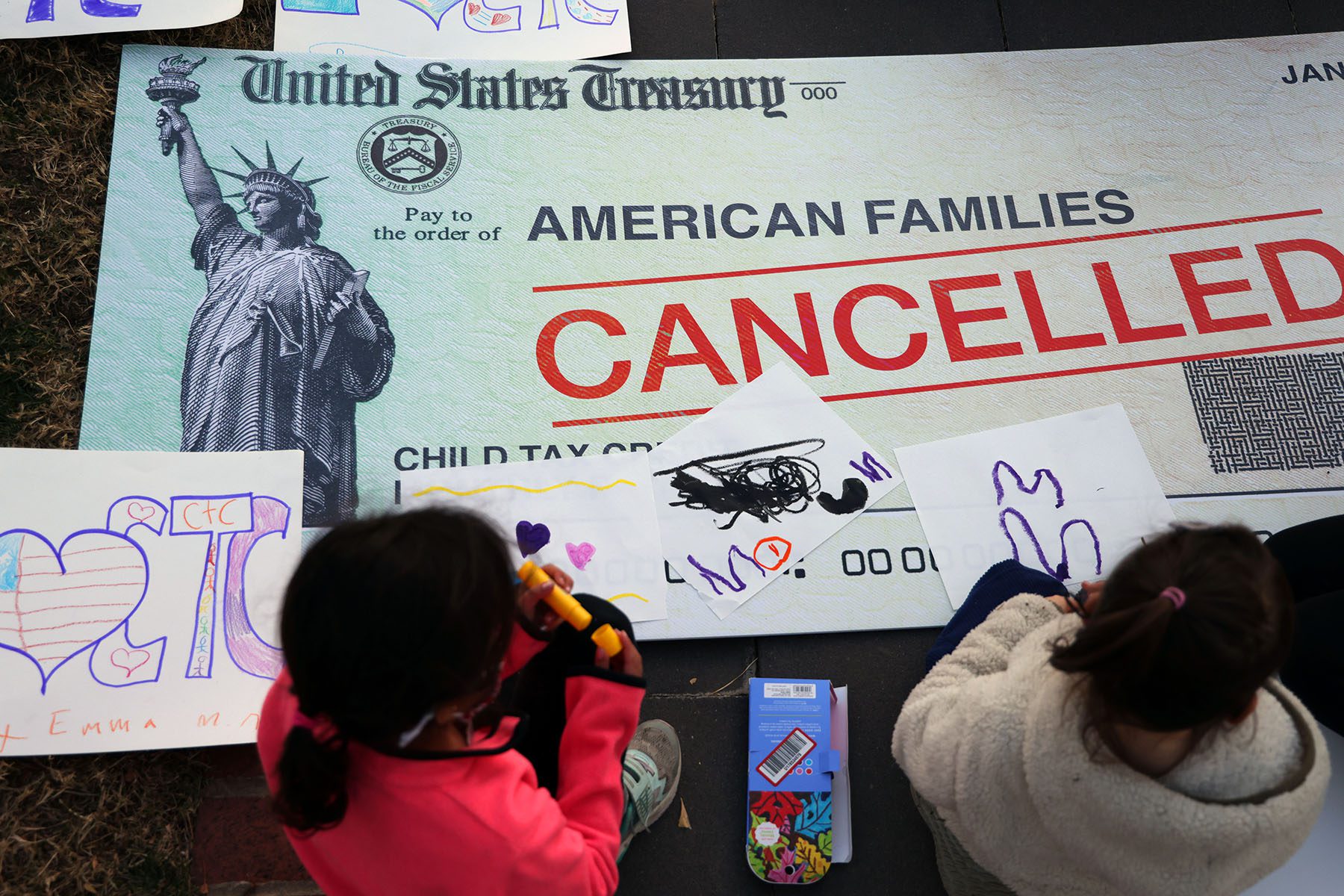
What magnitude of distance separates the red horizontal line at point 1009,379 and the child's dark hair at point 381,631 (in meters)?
0.52

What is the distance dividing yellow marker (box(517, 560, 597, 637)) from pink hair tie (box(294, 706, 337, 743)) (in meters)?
0.22

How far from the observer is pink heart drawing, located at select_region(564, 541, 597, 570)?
42.4 inches

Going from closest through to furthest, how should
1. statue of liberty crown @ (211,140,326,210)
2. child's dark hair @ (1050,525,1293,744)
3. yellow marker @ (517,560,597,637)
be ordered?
child's dark hair @ (1050,525,1293,744)
yellow marker @ (517,560,597,637)
statue of liberty crown @ (211,140,326,210)

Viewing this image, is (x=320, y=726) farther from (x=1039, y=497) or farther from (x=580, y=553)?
(x=1039, y=497)

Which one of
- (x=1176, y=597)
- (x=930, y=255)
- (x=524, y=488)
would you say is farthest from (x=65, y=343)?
(x=1176, y=597)

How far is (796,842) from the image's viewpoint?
99 cm

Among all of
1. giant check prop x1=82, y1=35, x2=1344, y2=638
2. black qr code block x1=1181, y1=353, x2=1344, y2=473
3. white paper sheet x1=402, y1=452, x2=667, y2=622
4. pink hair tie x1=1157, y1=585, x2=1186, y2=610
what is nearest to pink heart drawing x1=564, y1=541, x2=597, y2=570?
white paper sheet x1=402, y1=452, x2=667, y2=622

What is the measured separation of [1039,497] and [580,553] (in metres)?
0.54

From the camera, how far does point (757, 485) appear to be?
1.12 m

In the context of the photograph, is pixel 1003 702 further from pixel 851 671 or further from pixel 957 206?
pixel 957 206

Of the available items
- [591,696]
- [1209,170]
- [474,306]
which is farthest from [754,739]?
[1209,170]

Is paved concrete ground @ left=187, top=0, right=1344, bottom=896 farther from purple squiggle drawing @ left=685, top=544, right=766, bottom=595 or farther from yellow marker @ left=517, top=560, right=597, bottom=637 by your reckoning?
yellow marker @ left=517, top=560, right=597, bottom=637

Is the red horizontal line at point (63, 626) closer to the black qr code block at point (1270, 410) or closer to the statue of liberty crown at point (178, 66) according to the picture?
the statue of liberty crown at point (178, 66)

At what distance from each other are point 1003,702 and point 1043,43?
3.53 ft
